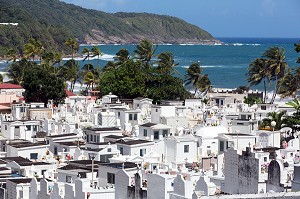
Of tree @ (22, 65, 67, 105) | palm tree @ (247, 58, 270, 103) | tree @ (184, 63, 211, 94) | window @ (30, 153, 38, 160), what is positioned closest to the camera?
window @ (30, 153, 38, 160)

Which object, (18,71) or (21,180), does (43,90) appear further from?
(21,180)

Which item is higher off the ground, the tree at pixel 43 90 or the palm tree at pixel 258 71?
the palm tree at pixel 258 71

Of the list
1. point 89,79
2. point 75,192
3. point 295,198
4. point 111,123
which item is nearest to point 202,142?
point 111,123

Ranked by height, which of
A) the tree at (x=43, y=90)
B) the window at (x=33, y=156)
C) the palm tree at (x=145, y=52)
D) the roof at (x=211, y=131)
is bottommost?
the window at (x=33, y=156)

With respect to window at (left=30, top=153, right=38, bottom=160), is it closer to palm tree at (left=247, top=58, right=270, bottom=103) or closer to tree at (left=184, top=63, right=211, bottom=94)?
palm tree at (left=247, top=58, right=270, bottom=103)

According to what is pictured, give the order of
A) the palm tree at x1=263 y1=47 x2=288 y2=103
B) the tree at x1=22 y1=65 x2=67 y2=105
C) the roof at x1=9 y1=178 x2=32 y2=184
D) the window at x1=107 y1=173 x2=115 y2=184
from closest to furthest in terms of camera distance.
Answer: the roof at x1=9 y1=178 x2=32 y2=184 < the window at x1=107 y1=173 x2=115 y2=184 < the tree at x1=22 y1=65 x2=67 y2=105 < the palm tree at x1=263 y1=47 x2=288 y2=103

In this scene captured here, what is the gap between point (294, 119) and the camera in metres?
53.5

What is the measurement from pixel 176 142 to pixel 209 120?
9.96 m

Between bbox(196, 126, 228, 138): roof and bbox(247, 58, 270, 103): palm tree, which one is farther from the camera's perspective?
bbox(247, 58, 270, 103): palm tree

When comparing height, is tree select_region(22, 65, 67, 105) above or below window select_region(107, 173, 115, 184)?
above

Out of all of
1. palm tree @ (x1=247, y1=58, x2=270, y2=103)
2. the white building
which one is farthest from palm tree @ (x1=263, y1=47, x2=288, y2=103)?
the white building

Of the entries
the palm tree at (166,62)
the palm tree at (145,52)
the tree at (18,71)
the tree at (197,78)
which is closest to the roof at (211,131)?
the palm tree at (166,62)

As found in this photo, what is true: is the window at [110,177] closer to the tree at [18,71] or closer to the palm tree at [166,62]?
the palm tree at [166,62]

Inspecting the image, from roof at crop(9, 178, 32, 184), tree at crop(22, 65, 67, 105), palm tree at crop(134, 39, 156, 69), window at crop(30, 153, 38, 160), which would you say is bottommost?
window at crop(30, 153, 38, 160)
